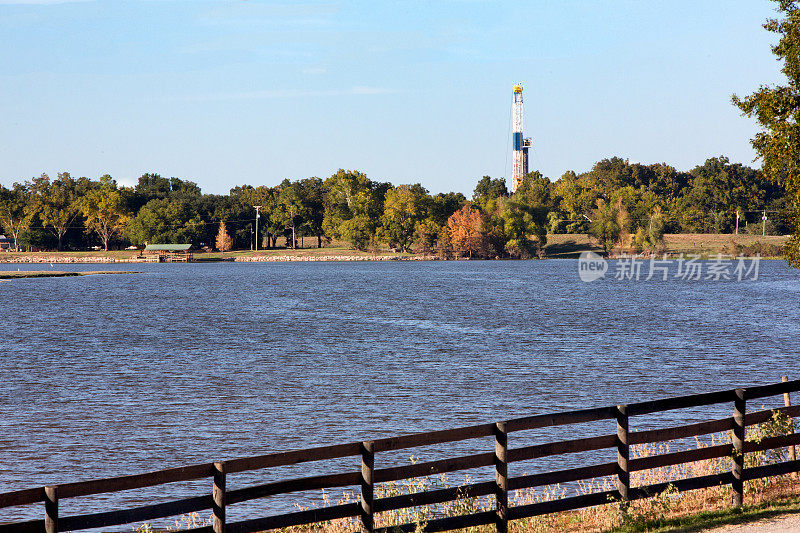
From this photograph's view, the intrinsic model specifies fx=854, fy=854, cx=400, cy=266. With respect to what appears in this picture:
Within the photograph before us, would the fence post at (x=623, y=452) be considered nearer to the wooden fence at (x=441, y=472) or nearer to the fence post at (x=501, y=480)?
the wooden fence at (x=441, y=472)

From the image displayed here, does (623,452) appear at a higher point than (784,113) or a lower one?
lower

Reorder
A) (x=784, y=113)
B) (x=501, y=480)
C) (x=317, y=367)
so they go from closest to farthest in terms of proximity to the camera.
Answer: (x=501, y=480) < (x=784, y=113) < (x=317, y=367)

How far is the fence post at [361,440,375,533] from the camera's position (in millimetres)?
12859

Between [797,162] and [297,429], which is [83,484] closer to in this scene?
[797,162]

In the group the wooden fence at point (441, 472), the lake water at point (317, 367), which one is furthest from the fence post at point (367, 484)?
the lake water at point (317, 367)

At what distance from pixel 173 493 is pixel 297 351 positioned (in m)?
36.2

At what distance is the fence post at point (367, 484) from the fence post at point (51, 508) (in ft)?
14.0

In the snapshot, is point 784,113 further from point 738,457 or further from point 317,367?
point 317,367

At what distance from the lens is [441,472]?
540 inches

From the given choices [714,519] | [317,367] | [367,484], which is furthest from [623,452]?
[317,367]

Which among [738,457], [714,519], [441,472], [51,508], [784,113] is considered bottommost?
[714,519]

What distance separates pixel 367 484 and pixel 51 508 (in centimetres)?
449

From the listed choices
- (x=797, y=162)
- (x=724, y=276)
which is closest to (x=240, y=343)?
(x=797, y=162)

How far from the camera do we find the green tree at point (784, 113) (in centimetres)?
2241
